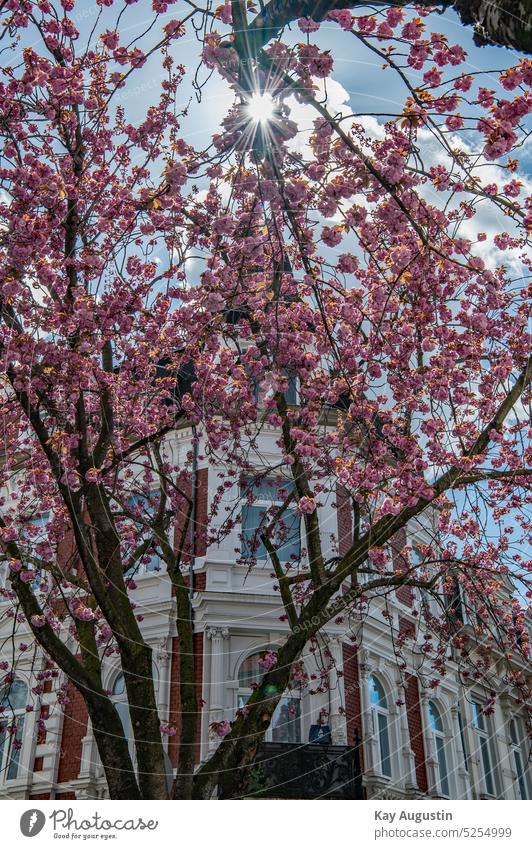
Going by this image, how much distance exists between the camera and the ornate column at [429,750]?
48.8ft

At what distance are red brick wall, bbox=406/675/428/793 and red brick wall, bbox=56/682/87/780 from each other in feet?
20.5

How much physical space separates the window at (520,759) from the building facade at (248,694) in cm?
402

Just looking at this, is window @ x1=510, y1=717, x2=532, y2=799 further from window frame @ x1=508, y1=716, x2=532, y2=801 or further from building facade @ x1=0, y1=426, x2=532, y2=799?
building facade @ x1=0, y1=426, x2=532, y2=799

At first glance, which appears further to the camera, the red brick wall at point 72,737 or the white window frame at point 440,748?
the white window frame at point 440,748

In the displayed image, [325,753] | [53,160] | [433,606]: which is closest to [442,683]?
[433,606]

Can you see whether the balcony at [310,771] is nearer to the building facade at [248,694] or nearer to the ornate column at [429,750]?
the building facade at [248,694]

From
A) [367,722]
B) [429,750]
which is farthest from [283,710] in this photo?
[429,750]

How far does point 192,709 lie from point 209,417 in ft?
10.4

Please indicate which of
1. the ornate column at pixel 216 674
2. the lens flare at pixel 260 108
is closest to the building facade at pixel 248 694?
the ornate column at pixel 216 674

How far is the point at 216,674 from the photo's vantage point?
12.9 m

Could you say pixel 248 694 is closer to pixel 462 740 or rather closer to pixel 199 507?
pixel 199 507

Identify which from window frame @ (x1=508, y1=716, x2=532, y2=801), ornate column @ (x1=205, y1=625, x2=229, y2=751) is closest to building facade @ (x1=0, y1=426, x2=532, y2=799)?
ornate column @ (x1=205, y1=625, x2=229, y2=751)

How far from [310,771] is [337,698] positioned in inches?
78.0

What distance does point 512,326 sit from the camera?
8.78 metres
